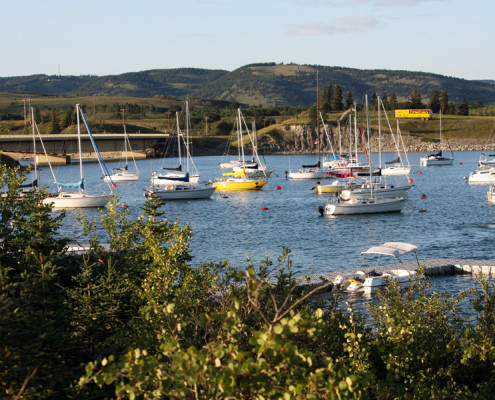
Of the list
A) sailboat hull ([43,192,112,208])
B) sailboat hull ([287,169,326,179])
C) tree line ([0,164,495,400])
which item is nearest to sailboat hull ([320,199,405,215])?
sailboat hull ([43,192,112,208])

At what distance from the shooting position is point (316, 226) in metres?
48.1

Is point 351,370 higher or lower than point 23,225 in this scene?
lower

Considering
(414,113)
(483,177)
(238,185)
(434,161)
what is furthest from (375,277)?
(414,113)

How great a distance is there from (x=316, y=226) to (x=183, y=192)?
22.9m

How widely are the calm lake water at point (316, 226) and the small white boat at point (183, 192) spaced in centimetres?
115

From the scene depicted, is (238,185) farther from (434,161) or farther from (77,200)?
(434,161)

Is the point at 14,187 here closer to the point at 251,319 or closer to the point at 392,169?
the point at 251,319

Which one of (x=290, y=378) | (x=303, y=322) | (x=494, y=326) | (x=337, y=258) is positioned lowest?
(x=337, y=258)

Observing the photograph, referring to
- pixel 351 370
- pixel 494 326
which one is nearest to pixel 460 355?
pixel 494 326

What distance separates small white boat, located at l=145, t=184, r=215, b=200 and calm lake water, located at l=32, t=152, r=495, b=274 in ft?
3.77

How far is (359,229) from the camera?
4619 cm

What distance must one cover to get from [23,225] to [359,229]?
108 ft

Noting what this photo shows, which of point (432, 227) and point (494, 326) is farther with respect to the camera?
point (432, 227)

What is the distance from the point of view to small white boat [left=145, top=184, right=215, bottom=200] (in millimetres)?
66875
